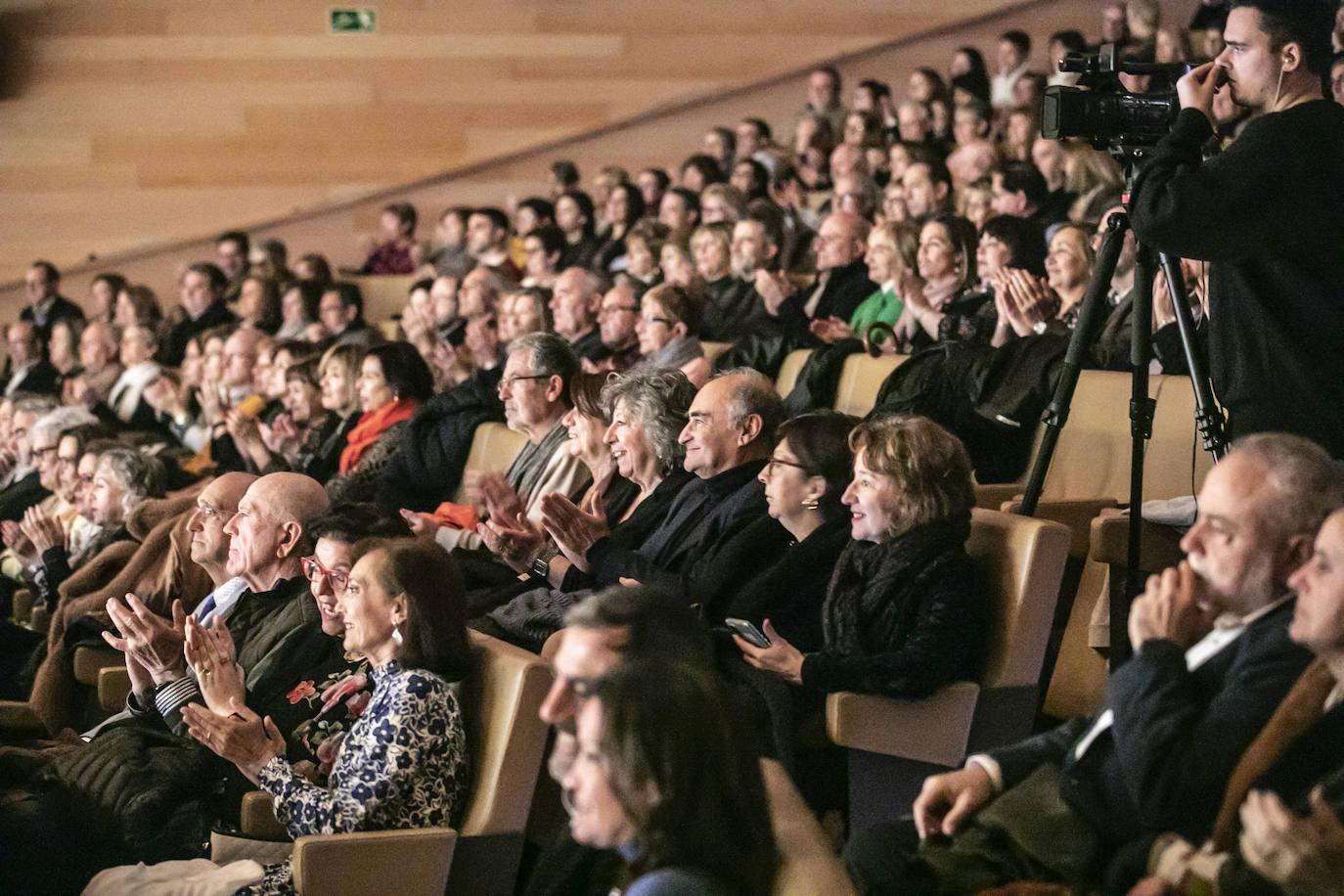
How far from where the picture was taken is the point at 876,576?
2.13 metres

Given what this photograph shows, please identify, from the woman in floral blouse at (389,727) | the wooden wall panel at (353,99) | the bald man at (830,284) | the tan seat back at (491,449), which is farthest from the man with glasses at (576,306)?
the wooden wall panel at (353,99)

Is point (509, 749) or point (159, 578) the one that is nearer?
point (509, 749)

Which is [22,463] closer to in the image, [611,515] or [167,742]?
[611,515]

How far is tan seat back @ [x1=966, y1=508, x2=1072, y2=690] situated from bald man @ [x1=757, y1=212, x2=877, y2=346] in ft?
7.04

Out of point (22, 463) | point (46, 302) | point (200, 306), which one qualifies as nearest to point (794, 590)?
point (22, 463)

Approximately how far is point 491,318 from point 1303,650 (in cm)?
376

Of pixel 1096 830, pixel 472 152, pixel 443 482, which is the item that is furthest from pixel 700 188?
pixel 1096 830

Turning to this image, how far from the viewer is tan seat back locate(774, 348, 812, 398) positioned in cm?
373

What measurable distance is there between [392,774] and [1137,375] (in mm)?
1198

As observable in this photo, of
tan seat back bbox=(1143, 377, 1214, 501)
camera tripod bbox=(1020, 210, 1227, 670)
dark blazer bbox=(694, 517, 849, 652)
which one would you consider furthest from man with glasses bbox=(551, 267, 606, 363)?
camera tripod bbox=(1020, 210, 1227, 670)

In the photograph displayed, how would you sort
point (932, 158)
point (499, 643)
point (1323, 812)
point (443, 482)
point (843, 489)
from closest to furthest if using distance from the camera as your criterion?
point (1323, 812), point (499, 643), point (843, 489), point (443, 482), point (932, 158)

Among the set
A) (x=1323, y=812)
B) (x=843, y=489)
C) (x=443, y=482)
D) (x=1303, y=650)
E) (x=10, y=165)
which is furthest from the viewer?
(x=10, y=165)

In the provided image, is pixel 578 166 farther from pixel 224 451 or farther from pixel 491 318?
pixel 224 451

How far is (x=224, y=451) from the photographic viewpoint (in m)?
4.37
